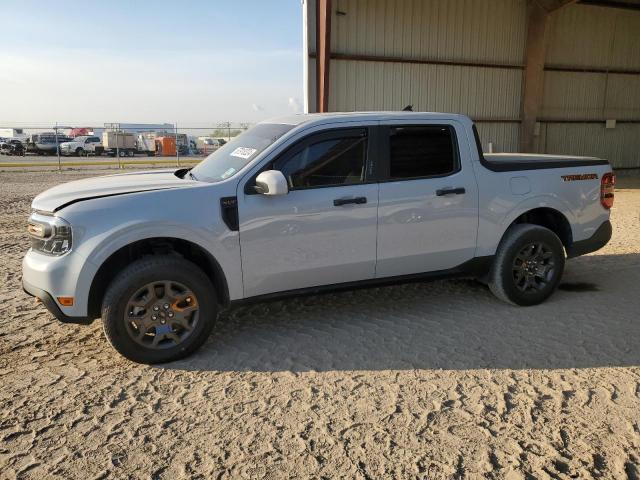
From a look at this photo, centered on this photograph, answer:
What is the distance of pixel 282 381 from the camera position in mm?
3658

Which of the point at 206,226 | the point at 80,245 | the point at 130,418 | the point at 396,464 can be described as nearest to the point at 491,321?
the point at 396,464

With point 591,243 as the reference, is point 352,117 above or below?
above

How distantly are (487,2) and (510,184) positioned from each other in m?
14.5

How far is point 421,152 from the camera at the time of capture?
461 centimetres

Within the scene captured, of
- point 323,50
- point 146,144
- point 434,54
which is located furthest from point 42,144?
point 434,54

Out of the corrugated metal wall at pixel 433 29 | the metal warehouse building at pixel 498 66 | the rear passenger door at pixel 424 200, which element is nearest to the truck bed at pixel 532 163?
the rear passenger door at pixel 424 200

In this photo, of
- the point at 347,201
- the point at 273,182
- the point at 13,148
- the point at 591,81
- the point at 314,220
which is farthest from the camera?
the point at 13,148

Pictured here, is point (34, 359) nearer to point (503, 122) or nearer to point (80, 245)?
point (80, 245)

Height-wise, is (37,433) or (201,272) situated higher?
(201,272)

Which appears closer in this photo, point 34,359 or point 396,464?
point 396,464

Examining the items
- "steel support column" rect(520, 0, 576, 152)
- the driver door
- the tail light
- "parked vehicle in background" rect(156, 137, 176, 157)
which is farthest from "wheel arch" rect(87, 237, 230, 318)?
"parked vehicle in background" rect(156, 137, 176, 157)

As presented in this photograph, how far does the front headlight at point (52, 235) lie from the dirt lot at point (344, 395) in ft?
2.85

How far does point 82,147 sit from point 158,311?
124ft

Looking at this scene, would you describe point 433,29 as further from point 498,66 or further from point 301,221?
point 301,221
